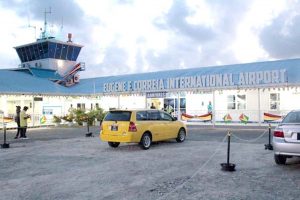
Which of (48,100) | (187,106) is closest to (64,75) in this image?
(48,100)

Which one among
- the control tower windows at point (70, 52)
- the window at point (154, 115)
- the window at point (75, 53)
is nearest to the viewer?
the window at point (154, 115)

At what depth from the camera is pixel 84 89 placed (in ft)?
132

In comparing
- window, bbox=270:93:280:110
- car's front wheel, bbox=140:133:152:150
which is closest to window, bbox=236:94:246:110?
window, bbox=270:93:280:110

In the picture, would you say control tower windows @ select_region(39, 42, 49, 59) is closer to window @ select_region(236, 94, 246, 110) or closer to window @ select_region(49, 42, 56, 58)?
window @ select_region(49, 42, 56, 58)

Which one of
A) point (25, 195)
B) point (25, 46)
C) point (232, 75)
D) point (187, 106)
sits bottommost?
point (25, 195)

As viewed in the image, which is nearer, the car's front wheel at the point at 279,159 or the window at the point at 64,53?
the car's front wheel at the point at 279,159

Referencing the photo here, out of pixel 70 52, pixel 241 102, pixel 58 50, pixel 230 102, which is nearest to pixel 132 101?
pixel 230 102

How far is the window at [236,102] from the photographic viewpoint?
29.1 metres

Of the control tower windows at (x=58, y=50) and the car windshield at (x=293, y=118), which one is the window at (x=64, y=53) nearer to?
the control tower windows at (x=58, y=50)

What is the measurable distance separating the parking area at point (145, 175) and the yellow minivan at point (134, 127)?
0.62 metres

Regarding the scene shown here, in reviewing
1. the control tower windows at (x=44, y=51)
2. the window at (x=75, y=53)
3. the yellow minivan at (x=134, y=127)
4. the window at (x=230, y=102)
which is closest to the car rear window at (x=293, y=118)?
the yellow minivan at (x=134, y=127)

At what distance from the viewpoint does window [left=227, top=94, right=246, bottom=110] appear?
29.1 m

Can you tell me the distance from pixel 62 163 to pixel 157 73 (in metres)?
28.5

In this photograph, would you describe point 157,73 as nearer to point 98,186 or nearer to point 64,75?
point 64,75
